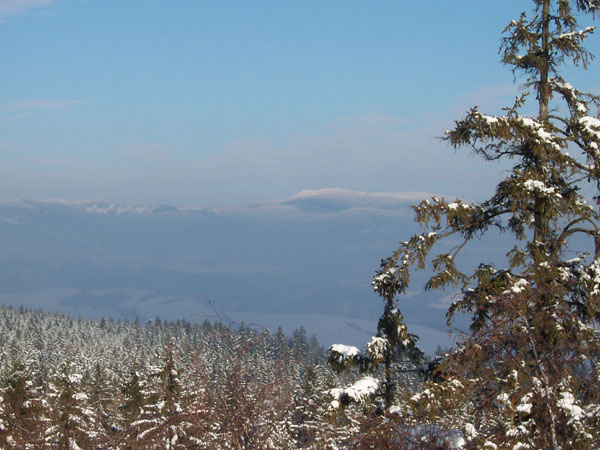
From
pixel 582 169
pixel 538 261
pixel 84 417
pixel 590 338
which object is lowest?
pixel 84 417

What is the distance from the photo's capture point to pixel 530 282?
12.3m

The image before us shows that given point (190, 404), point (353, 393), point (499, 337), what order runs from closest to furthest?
point (499, 337)
point (353, 393)
point (190, 404)

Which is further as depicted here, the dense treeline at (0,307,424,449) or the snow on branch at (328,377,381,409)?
the snow on branch at (328,377,381,409)

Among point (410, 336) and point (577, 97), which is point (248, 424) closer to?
point (410, 336)

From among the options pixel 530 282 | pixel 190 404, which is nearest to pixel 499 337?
pixel 530 282

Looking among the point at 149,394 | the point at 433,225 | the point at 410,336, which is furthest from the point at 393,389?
the point at 149,394

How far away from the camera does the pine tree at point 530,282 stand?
33.7 ft

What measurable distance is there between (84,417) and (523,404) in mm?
23045

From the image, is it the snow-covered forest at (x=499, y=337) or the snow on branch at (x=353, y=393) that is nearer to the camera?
the snow-covered forest at (x=499, y=337)

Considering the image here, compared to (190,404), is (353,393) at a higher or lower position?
higher

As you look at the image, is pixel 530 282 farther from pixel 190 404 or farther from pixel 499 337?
pixel 190 404

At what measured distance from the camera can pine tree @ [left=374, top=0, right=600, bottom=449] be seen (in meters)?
10.3

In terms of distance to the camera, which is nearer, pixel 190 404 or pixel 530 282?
pixel 530 282

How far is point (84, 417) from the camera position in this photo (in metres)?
28.4
